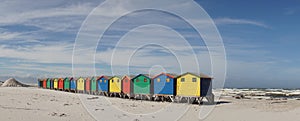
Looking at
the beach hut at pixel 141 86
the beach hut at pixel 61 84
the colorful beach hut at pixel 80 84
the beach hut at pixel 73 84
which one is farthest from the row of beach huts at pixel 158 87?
the beach hut at pixel 61 84

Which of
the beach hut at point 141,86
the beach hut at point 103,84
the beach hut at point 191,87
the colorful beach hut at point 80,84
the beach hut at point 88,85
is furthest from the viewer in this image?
the colorful beach hut at point 80,84

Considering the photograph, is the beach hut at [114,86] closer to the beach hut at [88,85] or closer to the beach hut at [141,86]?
the beach hut at [141,86]

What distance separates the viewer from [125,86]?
4322 cm

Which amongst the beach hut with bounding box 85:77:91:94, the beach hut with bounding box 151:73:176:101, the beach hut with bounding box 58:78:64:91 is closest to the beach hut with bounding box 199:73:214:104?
the beach hut with bounding box 151:73:176:101

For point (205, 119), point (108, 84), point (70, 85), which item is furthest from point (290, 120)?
point (70, 85)

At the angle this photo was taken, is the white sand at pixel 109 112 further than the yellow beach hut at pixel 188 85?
No

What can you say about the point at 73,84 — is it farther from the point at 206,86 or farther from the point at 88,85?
the point at 206,86

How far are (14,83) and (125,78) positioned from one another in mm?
69235

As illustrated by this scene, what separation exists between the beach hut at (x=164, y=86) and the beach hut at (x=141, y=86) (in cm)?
95

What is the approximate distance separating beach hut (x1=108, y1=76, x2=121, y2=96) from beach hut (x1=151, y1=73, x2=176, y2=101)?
25.9ft

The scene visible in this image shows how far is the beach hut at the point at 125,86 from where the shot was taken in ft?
139

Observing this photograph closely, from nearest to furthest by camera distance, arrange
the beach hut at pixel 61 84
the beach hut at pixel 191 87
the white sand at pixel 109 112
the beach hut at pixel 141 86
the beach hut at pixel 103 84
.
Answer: the white sand at pixel 109 112
the beach hut at pixel 191 87
the beach hut at pixel 141 86
the beach hut at pixel 103 84
the beach hut at pixel 61 84

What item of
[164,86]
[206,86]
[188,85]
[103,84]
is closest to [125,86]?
[103,84]

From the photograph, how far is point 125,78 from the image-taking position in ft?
142
